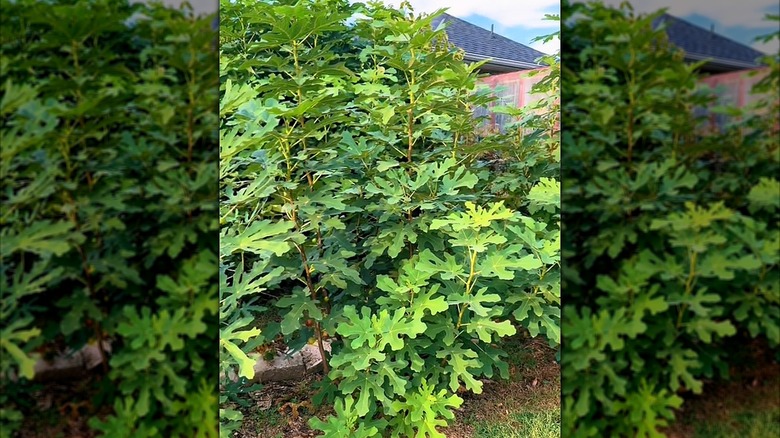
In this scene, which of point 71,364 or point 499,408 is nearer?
point 71,364

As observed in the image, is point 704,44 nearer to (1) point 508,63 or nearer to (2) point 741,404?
(2) point 741,404

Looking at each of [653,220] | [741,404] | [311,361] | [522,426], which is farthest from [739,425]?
[311,361]

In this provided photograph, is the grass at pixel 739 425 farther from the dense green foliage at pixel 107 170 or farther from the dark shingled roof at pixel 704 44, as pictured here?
the dense green foliage at pixel 107 170

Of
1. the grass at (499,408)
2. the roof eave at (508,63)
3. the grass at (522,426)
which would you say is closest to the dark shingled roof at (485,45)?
the roof eave at (508,63)

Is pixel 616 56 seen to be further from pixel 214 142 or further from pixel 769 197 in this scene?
pixel 214 142

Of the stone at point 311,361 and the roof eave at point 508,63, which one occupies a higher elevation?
the roof eave at point 508,63

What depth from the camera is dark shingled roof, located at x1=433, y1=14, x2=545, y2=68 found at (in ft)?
10.0

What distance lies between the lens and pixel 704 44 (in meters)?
0.91

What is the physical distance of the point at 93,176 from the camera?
937 mm

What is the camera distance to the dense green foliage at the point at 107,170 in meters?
0.93

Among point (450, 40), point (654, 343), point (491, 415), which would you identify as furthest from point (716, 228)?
point (450, 40)

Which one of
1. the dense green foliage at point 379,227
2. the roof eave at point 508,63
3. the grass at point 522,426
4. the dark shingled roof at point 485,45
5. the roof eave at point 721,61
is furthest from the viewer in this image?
the roof eave at point 508,63

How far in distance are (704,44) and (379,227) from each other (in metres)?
1.94

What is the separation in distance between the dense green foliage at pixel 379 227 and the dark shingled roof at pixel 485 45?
0.32 meters
